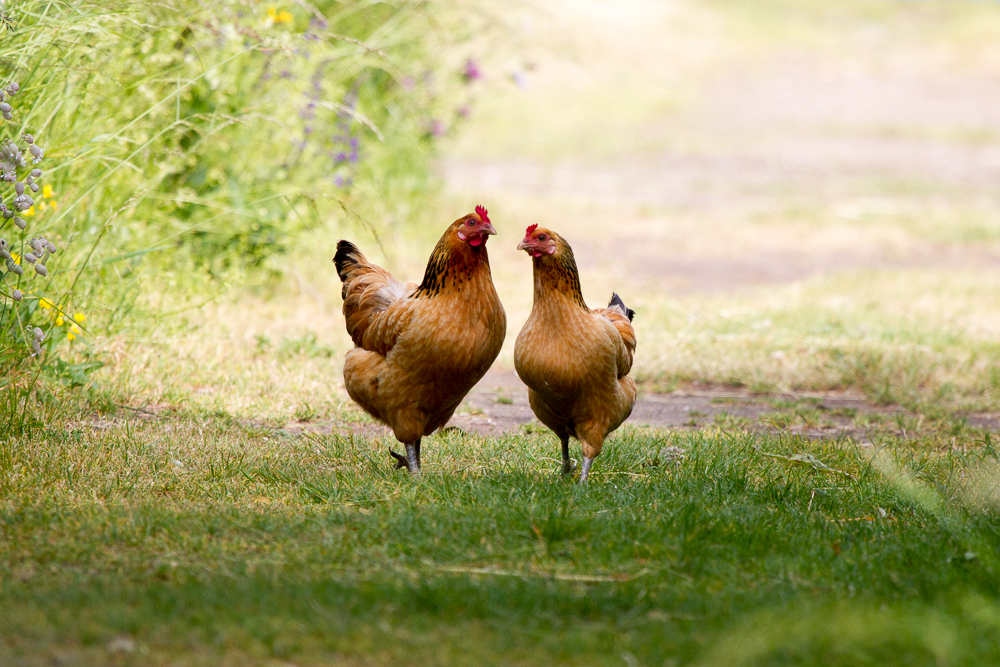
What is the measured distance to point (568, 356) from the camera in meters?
4.36

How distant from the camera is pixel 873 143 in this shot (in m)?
20.8

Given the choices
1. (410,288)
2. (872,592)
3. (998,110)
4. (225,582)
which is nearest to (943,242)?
(410,288)

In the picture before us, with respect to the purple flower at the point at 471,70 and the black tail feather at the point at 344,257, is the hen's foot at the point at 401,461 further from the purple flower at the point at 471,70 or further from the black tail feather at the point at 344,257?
the purple flower at the point at 471,70

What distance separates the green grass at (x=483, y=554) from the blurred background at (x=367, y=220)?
45.4 inches

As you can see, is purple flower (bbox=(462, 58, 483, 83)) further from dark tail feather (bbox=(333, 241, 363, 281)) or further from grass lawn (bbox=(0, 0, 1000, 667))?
dark tail feather (bbox=(333, 241, 363, 281))

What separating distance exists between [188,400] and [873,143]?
59.0 feet

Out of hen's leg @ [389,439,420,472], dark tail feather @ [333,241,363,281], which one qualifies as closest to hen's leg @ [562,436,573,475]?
hen's leg @ [389,439,420,472]

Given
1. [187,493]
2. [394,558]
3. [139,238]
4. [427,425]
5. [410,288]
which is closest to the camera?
[394,558]

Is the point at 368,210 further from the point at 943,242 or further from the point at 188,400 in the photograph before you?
the point at 943,242

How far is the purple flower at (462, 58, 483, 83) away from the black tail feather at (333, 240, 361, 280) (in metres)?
5.10

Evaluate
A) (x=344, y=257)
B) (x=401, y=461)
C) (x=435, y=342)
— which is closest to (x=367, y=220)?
(x=344, y=257)

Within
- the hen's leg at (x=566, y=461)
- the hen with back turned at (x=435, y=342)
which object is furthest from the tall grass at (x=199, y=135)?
the hen's leg at (x=566, y=461)

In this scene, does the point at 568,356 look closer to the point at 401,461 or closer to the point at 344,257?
the point at 401,461

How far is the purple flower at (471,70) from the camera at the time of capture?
33.8 feet
